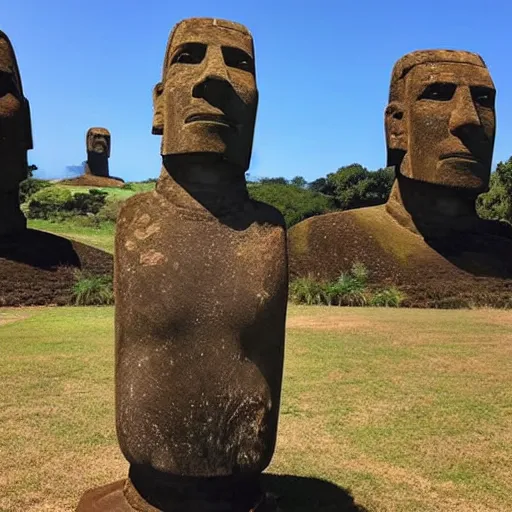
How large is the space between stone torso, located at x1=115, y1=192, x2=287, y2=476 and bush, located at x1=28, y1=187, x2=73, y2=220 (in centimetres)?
2499

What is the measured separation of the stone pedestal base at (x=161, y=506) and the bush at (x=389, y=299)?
878cm

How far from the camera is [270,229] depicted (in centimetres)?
362

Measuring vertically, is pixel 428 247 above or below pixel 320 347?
above

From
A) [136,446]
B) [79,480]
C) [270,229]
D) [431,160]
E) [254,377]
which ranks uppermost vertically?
[431,160]

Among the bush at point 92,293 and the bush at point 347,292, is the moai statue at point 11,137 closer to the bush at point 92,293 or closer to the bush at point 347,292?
the bush at point 92,293

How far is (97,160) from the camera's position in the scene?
34.6 metres

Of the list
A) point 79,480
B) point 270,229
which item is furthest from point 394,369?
point 270,229

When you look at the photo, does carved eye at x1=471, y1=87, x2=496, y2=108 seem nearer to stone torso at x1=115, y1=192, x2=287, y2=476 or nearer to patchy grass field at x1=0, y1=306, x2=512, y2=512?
patchy grass field at x1=0, y1=306, x2=512, y2=512

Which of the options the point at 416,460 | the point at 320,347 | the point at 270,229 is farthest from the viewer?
the point at 320,347

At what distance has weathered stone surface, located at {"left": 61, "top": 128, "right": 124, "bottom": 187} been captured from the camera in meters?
34.2

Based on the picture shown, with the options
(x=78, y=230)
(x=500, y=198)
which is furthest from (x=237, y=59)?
(x=78, y=230)

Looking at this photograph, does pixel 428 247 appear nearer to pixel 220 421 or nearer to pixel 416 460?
pixel 416 460

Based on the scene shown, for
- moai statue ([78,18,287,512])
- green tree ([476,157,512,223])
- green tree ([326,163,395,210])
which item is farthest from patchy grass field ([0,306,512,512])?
green tree ([326,163,395,210])

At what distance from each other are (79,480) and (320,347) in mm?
4595
